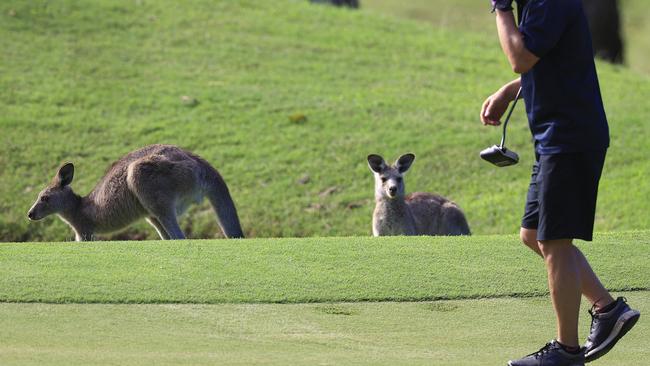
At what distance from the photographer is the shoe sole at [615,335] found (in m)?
5.21

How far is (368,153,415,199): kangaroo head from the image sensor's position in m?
11.7

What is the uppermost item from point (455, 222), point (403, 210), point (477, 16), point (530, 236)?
point (530, 236)

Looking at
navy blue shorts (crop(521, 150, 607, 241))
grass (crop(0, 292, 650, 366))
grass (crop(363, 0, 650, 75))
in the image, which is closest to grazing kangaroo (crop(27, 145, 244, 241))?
grass (crop(0, 292, 650, 366))

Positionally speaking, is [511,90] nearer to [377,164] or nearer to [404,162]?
[404,162]

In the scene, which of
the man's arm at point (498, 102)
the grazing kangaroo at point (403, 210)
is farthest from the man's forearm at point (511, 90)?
the grazing kangaroo at point (403, 210)

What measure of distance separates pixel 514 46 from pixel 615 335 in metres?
1.39

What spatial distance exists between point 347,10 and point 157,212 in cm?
1332

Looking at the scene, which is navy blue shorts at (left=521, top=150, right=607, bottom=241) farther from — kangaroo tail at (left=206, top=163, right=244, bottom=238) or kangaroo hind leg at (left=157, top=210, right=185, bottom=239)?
kangaroo tail at (left=206, top=163, right=244, bottom=238)

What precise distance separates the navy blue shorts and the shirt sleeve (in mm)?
484

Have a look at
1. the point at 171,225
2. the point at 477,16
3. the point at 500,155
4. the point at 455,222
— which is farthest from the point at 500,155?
the point at 477,16

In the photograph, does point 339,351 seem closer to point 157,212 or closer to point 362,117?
Answer: point 157,212

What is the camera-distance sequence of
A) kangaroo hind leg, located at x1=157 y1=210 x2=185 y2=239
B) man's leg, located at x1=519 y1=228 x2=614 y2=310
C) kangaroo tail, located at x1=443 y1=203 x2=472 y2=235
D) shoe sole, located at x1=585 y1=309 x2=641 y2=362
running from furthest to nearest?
1. kangaroo tail, located at x1=443 y1=203 x2=472 y2=235
2. kangaroo hind leg, located at x1=157 y1=210 x2=185 y2=239
3. man's leg, located at x1=519 y1=228 x2=614 y2=310
4. shoe sole, located at x1=585 y1=309 x2=641 y2=362

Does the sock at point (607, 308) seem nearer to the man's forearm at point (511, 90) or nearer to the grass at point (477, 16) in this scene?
the man's forearm at point (511, 90)

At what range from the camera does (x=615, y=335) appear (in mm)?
5238
